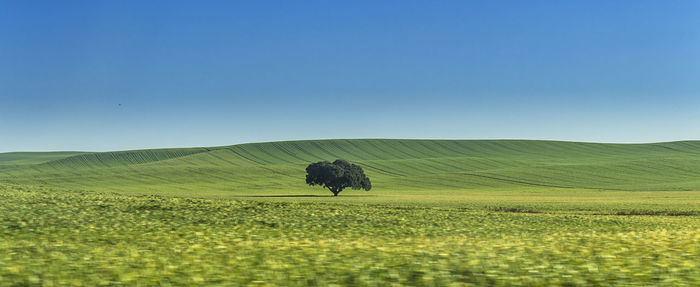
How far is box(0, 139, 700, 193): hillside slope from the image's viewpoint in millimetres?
100812

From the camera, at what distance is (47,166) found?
167375 mm

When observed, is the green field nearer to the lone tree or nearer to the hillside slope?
the lone tree

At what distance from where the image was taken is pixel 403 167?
136625mm

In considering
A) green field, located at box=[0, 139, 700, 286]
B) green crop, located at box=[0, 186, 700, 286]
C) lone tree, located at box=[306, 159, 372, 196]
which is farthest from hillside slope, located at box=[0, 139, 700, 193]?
green crop, located at box=[0, 186, 700, 286]

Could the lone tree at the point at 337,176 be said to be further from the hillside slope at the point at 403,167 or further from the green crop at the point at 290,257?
the green crop at the point at 290,257

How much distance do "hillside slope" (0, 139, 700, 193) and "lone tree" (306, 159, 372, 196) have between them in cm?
1575

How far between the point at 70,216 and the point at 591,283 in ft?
74.9

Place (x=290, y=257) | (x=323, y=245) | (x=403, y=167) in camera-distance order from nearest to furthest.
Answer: (x=290, y=257) → (x=323, y=245) → (x=403, y=167)

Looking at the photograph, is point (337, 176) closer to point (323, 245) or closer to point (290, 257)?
point (323, 245)

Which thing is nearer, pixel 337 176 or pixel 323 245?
pixel 323 245

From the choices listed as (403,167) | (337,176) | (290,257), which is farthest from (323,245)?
(403,167)

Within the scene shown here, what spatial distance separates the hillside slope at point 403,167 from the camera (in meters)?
101

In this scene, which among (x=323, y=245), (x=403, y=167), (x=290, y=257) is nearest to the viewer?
(x=290, y=257)

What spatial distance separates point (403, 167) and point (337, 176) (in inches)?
2383
